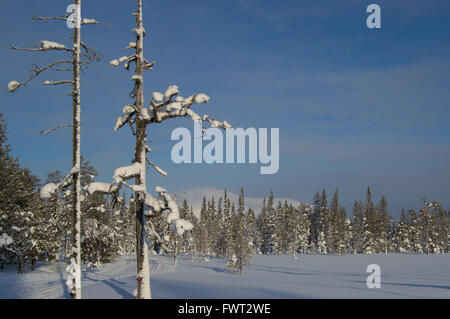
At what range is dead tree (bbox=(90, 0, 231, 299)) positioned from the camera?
945cm

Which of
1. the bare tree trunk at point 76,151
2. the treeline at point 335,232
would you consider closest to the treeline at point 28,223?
the bare tree trunk at point 76,151

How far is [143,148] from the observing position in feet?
34.2

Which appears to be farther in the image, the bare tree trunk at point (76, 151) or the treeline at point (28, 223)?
the treeline at point (28, 223)

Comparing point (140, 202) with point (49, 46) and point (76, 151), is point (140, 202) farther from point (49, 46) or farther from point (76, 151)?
point (49, 46)

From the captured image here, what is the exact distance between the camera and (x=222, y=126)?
9.66 meters

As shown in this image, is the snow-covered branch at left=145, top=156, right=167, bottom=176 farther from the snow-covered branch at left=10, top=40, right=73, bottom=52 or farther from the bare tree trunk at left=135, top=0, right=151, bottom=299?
the snow-covered branch at left=10, top=40, right=73, bottom=52

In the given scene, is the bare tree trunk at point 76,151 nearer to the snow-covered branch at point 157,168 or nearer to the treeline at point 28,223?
the snow-covered branch at point 157,168

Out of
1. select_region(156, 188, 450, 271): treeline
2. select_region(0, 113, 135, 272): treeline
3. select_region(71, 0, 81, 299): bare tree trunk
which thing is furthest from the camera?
select_region(156, 188, 450, 271): treeline

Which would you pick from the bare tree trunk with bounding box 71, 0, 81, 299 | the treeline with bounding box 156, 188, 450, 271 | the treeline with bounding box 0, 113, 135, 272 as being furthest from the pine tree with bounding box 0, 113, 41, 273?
the treeline with bounding box 156, 188, 450, 271

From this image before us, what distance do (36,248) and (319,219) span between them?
84697 mm

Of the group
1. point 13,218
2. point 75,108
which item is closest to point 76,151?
point 75,108

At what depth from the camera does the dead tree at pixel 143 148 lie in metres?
9.45
